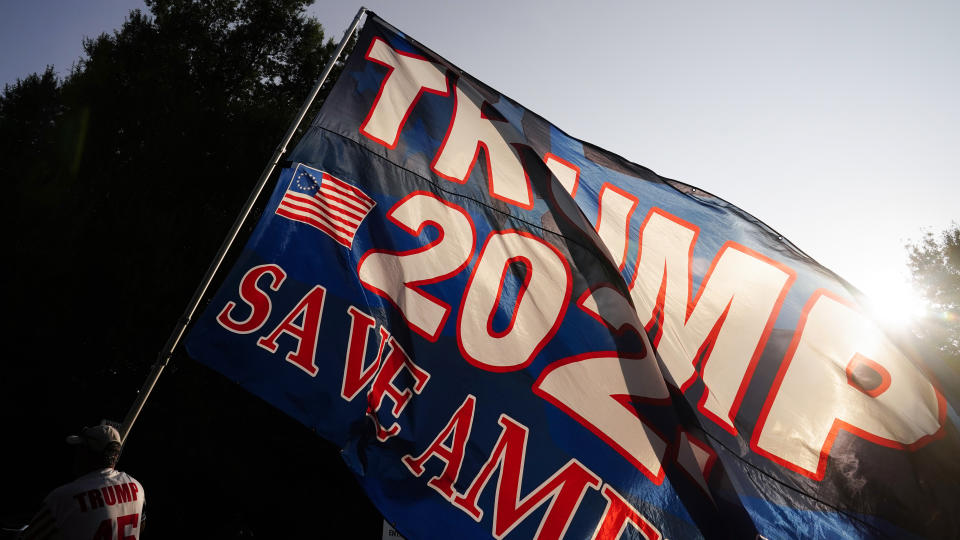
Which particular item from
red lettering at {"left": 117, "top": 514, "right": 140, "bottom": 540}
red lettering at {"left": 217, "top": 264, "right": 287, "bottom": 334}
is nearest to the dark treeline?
red lettering at {"left": 117, "top": 514, "right": 140, "bottom": 540}

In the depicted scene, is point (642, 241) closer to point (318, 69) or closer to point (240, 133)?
point (240, 133)

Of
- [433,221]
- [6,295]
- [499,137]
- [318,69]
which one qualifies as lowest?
[6,295]

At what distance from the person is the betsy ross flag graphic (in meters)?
1.38

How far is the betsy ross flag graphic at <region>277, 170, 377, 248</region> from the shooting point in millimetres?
2908

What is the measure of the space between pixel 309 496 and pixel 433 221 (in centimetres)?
959

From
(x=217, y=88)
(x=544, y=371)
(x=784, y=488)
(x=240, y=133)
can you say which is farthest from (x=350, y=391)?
(x=217, y=88)

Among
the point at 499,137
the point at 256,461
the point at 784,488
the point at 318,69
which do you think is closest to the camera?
the point at 784,488

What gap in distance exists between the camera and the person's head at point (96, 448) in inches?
87.4

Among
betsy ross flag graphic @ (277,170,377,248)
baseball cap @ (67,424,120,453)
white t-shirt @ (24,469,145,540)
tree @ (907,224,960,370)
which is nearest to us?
white t-shirt @ (24,469,145,540)

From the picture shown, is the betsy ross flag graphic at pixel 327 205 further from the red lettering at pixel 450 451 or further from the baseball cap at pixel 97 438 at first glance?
the baseball cap at pixel 97 438

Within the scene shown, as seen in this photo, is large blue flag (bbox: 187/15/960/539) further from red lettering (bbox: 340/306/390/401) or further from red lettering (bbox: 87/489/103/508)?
red lettering (bbox: 87/489/103/508)

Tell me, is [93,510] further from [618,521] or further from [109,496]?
[618,521]

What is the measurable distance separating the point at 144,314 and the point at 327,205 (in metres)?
9.93

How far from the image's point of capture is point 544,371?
8.91ft
